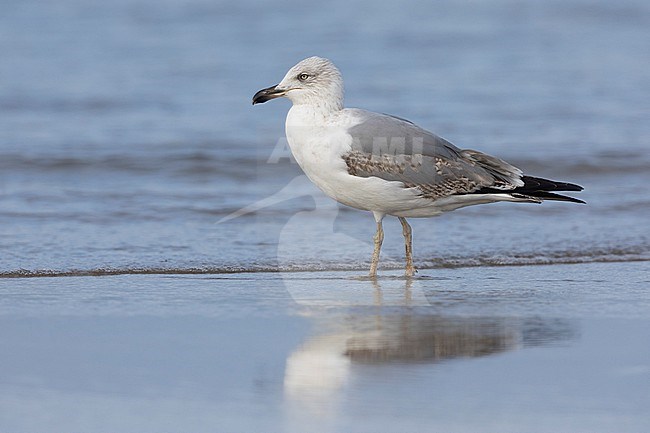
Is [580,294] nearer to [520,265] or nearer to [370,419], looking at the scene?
[520,265]

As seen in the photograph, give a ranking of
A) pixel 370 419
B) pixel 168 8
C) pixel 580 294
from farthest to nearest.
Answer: pixel 168 8 → pixel 580 294 → pixel 370 419

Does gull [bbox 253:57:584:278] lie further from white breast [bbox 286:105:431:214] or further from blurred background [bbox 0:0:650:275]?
blurred background [bbox 0:0:650:275]

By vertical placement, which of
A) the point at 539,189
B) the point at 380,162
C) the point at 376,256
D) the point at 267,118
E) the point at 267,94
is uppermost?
the point at 267,118

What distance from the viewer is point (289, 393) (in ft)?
13.1

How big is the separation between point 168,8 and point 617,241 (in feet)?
42.8

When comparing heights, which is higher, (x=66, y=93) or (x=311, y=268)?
(x=66, y=93)

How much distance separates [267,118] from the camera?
11938 millimetres

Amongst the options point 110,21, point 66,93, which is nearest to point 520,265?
point 66,93

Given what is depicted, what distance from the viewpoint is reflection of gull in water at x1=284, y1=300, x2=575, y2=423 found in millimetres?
4023

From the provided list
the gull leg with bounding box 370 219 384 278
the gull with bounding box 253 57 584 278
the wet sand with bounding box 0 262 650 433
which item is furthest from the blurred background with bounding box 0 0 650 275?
the wet sand with bounding box 0 262 650 433

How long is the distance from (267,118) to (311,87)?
19.0 ft

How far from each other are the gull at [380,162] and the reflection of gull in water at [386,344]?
1071 millimetres

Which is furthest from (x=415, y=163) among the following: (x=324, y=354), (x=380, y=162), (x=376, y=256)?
(x=324, y=354)

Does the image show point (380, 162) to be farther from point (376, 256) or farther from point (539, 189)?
point (539, 189)
